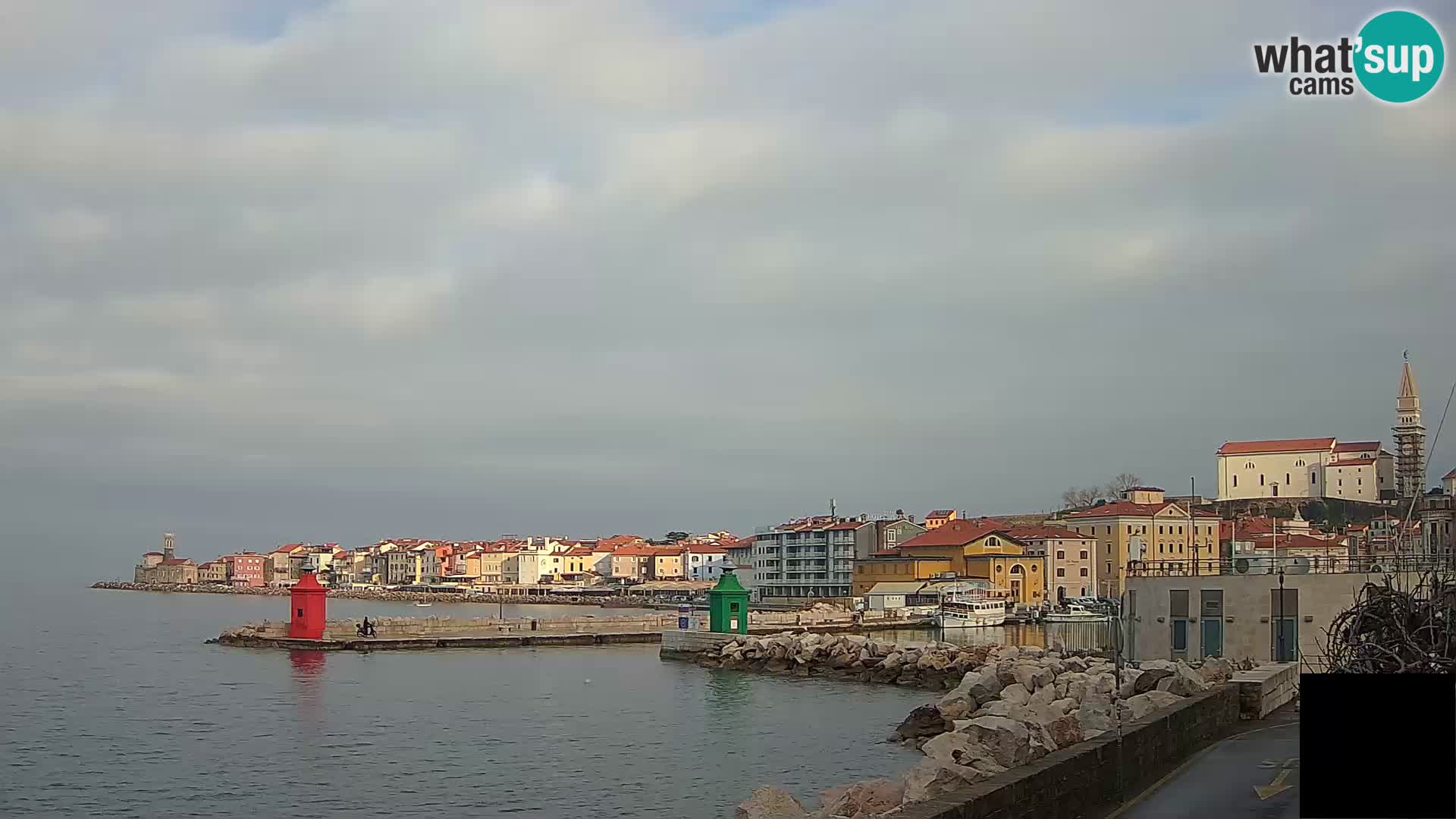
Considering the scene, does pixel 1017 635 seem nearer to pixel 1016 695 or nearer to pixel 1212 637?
pixel 1212 637

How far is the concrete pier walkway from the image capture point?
37.8 ft

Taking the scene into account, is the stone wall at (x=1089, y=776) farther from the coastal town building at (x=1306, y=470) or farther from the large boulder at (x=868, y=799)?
the coastal town building at (x=1306, y=470)

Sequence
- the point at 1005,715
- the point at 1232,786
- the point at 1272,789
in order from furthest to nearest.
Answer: the point at 1005,715, the point at 1232,786, the point at 1272,789

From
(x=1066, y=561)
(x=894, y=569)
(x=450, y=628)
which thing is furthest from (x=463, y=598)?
(x=450, y=628)

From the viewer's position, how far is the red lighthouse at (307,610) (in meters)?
55.2

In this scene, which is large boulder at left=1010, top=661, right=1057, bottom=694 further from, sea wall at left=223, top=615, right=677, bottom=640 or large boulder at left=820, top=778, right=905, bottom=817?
sea wall at left=223, top=615, right=677, bottom=640

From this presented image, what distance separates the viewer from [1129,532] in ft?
303

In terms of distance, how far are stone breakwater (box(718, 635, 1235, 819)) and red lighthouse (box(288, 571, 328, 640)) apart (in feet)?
88.8

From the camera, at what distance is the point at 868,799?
1630cm

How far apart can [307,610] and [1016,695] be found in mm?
38784

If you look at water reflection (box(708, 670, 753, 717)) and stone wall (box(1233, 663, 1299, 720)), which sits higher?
stone wall (box(1233, 663, 1299, 720))

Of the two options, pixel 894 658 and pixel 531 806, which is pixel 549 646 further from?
pixel 531 806

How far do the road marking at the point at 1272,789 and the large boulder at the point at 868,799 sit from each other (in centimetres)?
412

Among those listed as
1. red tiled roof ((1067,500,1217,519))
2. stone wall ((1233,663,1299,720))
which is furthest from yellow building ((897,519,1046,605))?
stone wall ((1233,663,1299,720))
